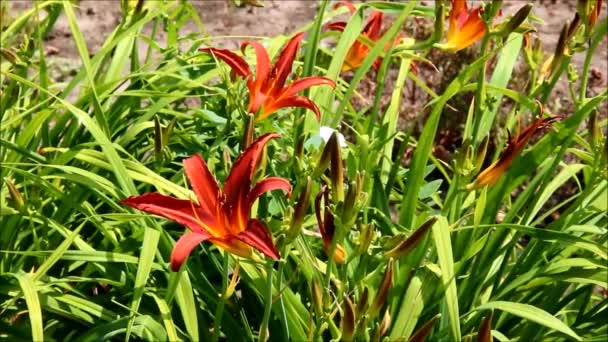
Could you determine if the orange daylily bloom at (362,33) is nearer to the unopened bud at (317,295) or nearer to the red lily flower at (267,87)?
the red lily flower at (267,87)

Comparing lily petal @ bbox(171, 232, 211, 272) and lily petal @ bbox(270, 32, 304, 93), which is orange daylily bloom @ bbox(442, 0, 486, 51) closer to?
lily petal @ bbox(270, 32, 304, 93)

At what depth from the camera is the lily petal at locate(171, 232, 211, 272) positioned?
1443 millimetres

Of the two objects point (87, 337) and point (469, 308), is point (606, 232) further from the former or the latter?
point (87, 337)

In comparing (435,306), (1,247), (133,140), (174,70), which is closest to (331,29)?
(174,70)

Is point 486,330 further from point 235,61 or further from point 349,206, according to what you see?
point 235,61

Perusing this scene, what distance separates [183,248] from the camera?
57.8 inches

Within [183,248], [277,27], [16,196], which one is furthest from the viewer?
[277,27]

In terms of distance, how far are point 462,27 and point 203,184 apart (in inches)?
31.6

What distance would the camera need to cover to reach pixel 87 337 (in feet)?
6.69

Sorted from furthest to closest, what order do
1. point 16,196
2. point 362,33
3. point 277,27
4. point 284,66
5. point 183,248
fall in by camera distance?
point 277,27, point 362,33, point 16,196, point 284,66, point 183,248

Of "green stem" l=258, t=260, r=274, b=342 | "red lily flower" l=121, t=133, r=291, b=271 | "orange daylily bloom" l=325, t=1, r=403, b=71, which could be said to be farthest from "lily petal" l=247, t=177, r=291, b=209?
"orange daylily bloom" l=325, t=1, r=403, b=71

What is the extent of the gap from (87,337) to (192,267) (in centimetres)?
26

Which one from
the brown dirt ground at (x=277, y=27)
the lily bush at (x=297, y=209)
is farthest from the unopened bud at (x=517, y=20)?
the brown dirt ground at (x=277, y=27)

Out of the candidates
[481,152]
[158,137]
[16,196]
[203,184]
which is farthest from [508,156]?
[16,196]
